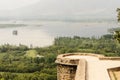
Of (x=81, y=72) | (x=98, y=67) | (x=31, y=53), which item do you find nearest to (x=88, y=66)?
Result: (x=98, y=67)

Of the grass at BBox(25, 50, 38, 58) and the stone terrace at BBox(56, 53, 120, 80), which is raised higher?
the stone terrace at BBox(56, 53, 120, 80)

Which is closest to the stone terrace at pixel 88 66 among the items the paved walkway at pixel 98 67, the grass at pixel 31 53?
the paved walkway at pixel 98 67

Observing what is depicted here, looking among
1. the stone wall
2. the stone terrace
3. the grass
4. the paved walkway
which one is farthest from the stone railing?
the grass

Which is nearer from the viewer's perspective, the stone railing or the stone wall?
the stone railing

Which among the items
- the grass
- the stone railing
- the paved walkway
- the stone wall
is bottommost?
the grass

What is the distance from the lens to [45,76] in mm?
55875

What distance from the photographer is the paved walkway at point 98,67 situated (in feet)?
34.8

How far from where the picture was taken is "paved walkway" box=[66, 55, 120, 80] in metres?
10.6

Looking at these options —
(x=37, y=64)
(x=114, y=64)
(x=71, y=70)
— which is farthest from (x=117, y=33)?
(x=37, y=64)

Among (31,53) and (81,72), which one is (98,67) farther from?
(31,53)

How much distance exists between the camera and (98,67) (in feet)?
40.8

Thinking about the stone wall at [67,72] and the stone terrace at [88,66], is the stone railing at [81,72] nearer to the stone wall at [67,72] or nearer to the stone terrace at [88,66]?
the stone terrace at [88,66]

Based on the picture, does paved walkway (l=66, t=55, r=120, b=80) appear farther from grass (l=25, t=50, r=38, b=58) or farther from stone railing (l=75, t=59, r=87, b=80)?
grass (l=25, t=50, r=38, b=58)

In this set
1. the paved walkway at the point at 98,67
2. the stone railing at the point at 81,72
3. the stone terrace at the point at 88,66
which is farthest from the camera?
the stone terrace at the point at 88,66
